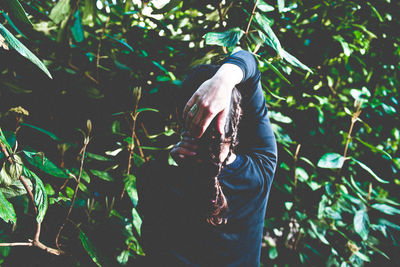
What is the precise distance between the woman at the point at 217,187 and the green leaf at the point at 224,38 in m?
0.10

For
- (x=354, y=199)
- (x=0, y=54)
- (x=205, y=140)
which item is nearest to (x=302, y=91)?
(x=354, y=199)

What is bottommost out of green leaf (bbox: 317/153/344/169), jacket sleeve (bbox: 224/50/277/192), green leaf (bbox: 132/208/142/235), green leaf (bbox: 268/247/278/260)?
green leaf (bbox: 268/247/278/260)

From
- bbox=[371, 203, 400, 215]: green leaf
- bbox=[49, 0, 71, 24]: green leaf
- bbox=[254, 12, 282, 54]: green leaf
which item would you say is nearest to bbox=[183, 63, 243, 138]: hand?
bbox=[254, 12, 282, 54]: green leaf

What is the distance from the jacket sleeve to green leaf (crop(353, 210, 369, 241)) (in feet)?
2.17

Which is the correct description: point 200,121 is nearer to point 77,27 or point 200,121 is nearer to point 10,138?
point 10,138

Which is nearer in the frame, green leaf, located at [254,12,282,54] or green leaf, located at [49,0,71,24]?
green leaf, located at [254,12,282,54]

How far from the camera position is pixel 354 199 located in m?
1.27

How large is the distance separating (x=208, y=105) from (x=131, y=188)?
25.5 inches

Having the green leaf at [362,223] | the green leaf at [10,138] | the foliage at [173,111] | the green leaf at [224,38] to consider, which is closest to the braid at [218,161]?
the green leaf at [224,38]

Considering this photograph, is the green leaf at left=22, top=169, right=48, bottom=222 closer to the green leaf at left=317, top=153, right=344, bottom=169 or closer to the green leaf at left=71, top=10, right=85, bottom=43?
the green leaf at left=71, top=10, right=85, bottom=43

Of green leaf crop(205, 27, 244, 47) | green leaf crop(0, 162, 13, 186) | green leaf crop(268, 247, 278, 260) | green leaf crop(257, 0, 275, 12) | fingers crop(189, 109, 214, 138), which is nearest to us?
fingers crop(189, 109, 214, 138)

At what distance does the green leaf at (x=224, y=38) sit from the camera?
80cm

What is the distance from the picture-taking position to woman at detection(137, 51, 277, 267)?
659 millimetres

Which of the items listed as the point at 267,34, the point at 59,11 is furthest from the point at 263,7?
the point at 59,11
